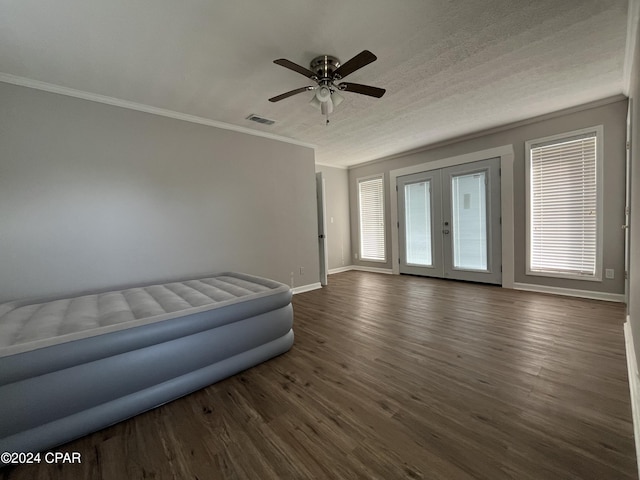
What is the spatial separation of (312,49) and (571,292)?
15.2 ft

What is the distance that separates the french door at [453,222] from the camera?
4.42 meters

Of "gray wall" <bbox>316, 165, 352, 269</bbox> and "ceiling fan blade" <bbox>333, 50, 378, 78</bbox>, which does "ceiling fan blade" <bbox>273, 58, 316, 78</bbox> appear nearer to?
"ceiling fan blade" <bbox>333, 50, 378, 78</bbox>

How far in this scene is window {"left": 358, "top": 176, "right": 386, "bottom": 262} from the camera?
6090 mm

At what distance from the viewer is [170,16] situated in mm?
1772

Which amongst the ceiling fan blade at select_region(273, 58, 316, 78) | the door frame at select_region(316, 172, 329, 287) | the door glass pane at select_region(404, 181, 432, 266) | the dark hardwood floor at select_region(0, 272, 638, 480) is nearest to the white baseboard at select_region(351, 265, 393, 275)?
the door glass pane at select_region(404, 181, 432, 266)

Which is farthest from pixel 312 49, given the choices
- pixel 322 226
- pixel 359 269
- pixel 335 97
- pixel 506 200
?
pixel 359 269

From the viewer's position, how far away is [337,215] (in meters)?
6.37

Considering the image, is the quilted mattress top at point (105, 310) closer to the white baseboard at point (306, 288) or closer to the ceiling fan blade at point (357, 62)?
the white baseboard at point (306, 288)

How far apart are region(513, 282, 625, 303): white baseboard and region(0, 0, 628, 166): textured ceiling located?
2.57 meters

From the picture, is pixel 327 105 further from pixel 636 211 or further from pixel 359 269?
pixel 359 269

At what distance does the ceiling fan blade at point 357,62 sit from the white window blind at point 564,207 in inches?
140

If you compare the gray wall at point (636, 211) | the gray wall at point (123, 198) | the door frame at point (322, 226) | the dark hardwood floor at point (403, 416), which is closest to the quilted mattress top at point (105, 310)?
the gray wall at point (123, 198)

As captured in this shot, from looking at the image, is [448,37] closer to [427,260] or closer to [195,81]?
[195,81]

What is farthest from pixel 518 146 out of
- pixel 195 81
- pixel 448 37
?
pixel 195 81
